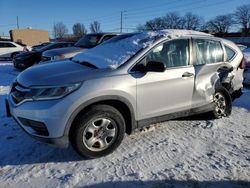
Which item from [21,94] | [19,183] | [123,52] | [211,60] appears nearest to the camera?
[19,183]

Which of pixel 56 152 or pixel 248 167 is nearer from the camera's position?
pixel 248 167

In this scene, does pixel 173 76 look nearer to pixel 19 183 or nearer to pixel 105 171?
pixel 105 171

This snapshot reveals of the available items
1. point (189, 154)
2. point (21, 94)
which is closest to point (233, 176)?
point (189, 154)

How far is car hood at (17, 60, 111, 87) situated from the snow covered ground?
1.02m

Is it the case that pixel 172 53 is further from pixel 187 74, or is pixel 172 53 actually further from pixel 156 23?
pixel 156 23

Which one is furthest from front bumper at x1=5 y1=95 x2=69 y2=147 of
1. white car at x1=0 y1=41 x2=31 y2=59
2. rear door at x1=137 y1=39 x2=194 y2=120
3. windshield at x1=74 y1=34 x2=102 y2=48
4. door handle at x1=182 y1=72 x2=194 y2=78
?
white car at x1=0 y1=41 x2=31 y2=59

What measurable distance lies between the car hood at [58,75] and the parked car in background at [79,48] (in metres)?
5.14

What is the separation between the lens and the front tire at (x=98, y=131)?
11.9ft

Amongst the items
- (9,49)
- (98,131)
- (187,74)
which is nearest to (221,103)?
(187,74)

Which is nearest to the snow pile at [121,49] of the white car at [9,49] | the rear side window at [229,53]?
the rear side window at [229,53]

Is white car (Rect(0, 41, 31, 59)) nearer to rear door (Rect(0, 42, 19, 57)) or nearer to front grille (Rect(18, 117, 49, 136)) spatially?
rear door (Rect(0, 42, 19, 57))

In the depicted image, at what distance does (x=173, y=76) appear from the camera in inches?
170

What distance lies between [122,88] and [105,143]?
2.53ft

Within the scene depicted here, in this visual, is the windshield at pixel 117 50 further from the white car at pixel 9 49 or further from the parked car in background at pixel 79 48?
the white car at pixel 9 49
